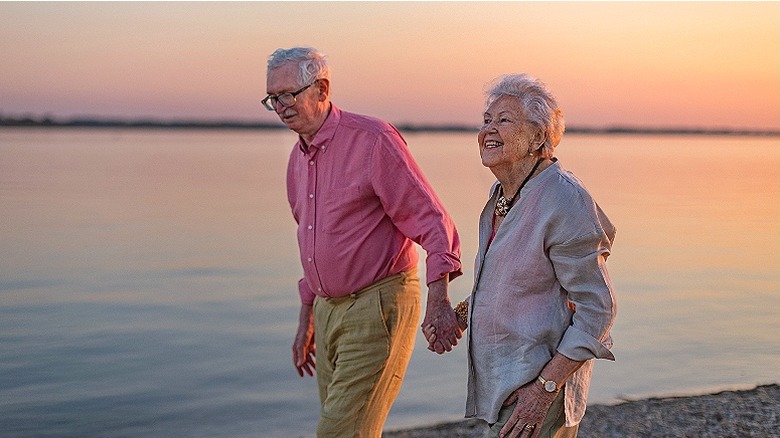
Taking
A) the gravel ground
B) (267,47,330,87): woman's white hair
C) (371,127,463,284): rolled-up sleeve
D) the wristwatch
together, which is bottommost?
the gravel ground

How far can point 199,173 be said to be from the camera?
34.9 metres

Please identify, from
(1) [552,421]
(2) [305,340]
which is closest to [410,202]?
(2) [305,340]

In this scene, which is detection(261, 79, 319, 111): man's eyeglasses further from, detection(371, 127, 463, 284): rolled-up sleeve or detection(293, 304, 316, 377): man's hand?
detection(293, 304, 316, 377): man's hand

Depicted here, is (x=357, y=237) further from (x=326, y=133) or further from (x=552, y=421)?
(x=552, y=421)

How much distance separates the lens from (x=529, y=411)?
3008mm

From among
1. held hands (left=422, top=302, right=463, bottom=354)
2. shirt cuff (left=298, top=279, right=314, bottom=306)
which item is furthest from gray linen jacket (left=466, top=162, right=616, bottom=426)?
shirt cuff (left=298, top=279, right=314, bottom=306)

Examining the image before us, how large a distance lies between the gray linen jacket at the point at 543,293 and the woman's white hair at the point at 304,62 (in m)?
1.29

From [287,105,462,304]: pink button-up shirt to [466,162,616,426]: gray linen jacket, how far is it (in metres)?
0.89

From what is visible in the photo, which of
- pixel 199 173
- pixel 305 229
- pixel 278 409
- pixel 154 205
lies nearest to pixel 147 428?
pixel 278 409

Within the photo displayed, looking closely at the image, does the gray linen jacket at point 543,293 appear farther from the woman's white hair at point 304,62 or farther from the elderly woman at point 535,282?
the woman's white hair at point 304,62

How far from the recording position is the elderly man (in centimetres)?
406

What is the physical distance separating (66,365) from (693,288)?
7.44 meters

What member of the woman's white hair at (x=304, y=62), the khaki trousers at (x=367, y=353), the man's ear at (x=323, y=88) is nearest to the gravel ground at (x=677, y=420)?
the khaki trousers at (x=367, y=353)

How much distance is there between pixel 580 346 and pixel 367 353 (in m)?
1.31
